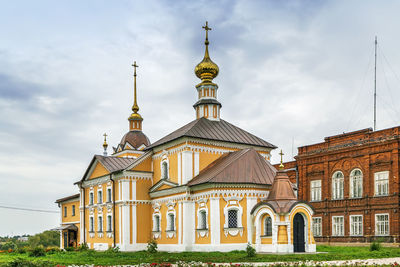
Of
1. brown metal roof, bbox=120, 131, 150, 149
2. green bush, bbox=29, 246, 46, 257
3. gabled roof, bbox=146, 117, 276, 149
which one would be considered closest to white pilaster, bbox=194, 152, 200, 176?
gabled roof, bbox=146, 117, 276, 149

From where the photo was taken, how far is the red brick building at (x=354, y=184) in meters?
33.0

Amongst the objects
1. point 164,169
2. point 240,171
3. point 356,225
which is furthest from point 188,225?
point 356,225

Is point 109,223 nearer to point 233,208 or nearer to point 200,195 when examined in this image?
point 200,195

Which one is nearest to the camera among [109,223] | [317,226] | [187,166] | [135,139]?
[187,166]

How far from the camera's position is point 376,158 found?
112 feet

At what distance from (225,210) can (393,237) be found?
13.2 meters

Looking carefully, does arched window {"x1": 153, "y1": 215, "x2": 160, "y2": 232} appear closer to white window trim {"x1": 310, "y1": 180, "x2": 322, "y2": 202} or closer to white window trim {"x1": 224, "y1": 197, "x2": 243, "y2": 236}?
white window trim {"x1": 224, "y1": 197, "x2": 243, "y2": 236}

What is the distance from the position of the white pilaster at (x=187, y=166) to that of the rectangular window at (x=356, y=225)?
1369cm

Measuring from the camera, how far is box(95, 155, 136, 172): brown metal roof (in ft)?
112

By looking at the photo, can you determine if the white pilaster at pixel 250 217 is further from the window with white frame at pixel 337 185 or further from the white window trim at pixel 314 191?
the white window trim at pixel 314 191

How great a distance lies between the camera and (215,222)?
26312 mm

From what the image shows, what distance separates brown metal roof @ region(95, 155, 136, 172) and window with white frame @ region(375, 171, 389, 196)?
56.4ft

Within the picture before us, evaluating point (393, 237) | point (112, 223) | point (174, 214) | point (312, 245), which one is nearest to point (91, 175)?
point (112, 223)

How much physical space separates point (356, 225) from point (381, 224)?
7.05ft
